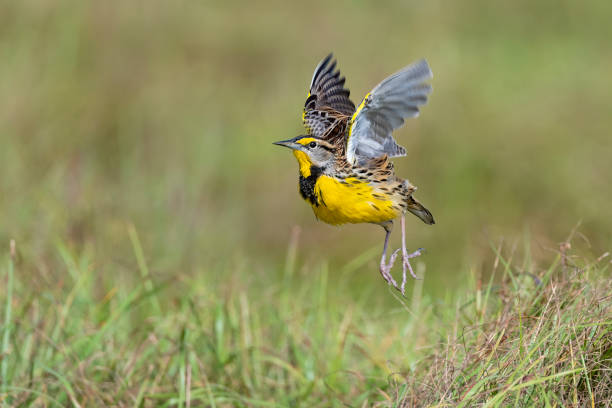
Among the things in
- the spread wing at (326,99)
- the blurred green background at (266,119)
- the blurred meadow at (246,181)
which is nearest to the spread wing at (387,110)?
the spread wing at (326,99)

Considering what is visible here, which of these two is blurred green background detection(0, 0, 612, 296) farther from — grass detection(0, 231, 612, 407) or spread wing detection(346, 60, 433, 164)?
spread wing detection(346, 60, 433, 164)

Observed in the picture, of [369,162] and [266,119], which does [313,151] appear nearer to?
[369,162]

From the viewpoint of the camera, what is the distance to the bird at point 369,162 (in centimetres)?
273

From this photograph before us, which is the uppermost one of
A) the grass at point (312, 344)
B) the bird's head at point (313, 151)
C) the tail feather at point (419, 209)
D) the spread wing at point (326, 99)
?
the spread wing at point (326, 99)

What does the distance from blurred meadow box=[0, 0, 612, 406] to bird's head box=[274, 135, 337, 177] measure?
1168 mm

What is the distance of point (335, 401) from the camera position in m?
3.94

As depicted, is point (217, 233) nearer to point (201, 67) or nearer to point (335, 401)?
point (201, 67)

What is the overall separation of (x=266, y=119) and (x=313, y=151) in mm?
5827

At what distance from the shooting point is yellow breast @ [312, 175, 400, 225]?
2.84 meters

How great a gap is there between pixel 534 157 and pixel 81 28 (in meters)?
4.33

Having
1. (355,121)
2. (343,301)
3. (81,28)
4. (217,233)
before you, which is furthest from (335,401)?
(81,28)

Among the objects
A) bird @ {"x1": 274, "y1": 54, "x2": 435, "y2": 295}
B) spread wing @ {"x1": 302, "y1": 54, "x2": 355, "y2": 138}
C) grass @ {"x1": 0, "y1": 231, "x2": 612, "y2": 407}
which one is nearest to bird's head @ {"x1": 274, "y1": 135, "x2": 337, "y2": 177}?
bird @ {"x1": 274, "y1": 54, "x2": 435, "y2": 295}

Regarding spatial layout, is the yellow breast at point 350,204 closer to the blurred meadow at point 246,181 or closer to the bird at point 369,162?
the bird at point 369,162

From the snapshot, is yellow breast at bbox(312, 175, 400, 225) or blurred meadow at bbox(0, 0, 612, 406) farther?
blurred meadow at bbox(0, 0, 612, 406)
